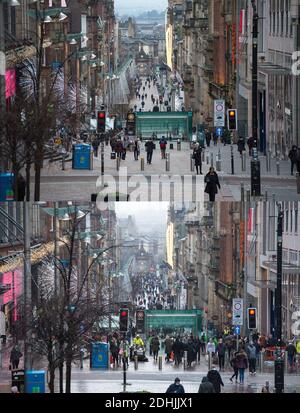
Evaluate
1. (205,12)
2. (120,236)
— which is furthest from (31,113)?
(205,12)

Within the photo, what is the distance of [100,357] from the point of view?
5581cm

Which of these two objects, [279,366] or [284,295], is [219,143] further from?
[279,366]

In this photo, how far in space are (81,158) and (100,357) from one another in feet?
76.9

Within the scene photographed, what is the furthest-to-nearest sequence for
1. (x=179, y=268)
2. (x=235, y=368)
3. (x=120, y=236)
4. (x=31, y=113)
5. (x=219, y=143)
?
(x=179, y=268) → (x=120, y=236) → (x=219, y=143) → (x=31, y=113) → (x=235, y=368)

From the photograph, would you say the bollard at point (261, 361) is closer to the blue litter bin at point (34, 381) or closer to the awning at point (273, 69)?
the blue litter bin at point (34, 381)

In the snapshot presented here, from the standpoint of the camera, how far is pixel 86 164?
78.8 m

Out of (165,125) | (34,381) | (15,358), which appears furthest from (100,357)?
(165,125)

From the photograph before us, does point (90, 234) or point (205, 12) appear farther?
point (205, 12)

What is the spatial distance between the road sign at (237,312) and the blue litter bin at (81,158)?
30.3 ft

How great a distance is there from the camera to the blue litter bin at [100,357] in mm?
54562

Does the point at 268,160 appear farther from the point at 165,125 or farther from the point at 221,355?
the point at 165,125

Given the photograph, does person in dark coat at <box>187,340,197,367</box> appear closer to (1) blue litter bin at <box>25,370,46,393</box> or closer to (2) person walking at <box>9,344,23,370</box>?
(2) person walking at <box>9,344,23,370</box>

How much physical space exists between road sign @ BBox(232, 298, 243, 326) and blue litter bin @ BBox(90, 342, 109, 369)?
13.5 metres

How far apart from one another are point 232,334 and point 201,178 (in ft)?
27.2
